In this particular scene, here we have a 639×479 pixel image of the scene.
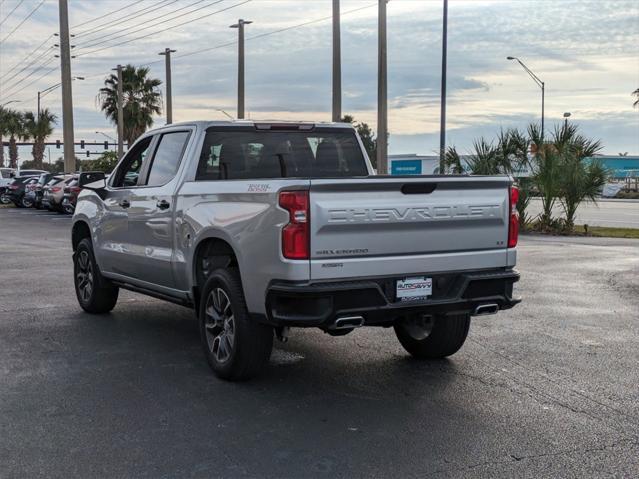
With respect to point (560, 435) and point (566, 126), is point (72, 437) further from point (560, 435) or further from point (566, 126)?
point (566, 126)

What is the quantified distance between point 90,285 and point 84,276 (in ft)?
0.77

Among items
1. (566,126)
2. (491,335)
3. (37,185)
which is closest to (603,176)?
(566,126)

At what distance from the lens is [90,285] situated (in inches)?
352

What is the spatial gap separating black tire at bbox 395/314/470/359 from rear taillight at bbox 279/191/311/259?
1627 mm

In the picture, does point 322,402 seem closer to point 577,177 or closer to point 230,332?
point 230,332

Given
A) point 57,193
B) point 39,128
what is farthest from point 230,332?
point 39,128

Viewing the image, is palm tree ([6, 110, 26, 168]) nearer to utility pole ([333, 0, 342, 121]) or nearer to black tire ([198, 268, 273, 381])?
utility pole ([333, 0, 342, 121])

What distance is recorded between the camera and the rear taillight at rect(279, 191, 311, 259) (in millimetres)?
5215

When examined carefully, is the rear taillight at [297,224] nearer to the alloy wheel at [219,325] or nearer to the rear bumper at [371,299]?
the rear bumper at [371,299]

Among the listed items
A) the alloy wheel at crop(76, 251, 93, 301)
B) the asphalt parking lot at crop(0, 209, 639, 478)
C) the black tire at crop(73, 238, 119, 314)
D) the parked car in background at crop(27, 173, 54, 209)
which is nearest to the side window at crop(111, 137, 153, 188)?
the black tire at crop(73, 238, 119, 314)

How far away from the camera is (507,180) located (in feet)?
19.9

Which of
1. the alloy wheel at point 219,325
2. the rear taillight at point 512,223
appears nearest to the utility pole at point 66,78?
the alloy wheel at point 219,325

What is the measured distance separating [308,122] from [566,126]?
1715 centimetres

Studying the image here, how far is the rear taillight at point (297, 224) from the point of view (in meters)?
5.21
